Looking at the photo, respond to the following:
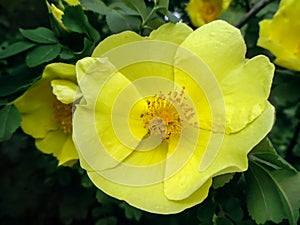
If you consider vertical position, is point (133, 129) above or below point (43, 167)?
above

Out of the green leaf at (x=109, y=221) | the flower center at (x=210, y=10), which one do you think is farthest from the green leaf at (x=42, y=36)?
the green leaf at (x=109, y=221)

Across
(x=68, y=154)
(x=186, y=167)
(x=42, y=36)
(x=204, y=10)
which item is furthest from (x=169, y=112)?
(x=204, y=10)

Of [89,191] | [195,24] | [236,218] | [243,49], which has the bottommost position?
[89,191]

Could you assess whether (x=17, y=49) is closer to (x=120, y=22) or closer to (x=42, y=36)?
(x=42, y=36)

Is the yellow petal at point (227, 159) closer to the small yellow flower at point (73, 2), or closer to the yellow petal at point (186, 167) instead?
the yellow petal at point (186, 167)

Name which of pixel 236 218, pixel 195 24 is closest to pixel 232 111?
pixel 236 218

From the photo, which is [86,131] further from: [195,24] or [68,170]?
[68,170]

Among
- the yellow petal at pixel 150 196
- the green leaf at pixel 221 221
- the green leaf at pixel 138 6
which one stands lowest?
the green leaf at pixel 221 221
